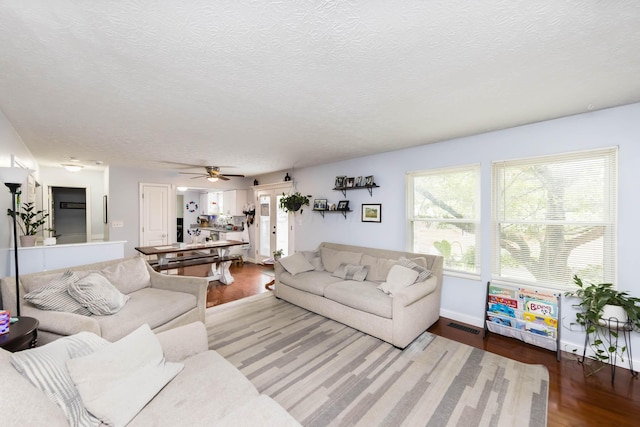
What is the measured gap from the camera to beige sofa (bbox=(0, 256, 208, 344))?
6.70 ft

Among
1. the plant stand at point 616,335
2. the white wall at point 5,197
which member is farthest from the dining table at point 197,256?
the plant stand at point 616,335

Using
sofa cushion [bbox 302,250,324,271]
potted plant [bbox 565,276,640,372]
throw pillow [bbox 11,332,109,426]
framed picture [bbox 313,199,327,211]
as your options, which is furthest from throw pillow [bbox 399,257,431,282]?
throw pillow [bbox 11,332,109,426]

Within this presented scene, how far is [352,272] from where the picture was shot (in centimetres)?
384

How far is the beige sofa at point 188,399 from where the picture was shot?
881 millimetres

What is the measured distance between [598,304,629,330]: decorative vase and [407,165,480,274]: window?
44.4 inches

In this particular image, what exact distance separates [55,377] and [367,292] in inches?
107

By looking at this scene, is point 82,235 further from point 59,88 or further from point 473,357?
point 473,357

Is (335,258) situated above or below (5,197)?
below

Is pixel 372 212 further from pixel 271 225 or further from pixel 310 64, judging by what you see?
pixel 271 225

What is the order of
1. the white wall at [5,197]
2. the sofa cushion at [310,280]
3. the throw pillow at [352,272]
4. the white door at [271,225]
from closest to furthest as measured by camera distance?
the white wall at [5,197]
the sofa cushion at [310,280]
the throw pillow at [352,272]
the white door at [271,225]

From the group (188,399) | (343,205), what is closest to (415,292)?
(343,205)

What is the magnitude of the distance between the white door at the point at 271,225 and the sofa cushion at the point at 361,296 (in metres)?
2.79

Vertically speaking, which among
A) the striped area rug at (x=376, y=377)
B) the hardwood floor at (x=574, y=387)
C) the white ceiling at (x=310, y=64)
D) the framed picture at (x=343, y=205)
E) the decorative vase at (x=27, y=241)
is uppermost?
the white ceiling at (x=310, y=64)

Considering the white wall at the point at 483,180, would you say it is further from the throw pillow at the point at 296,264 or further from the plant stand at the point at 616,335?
the throw pillow at the point at 296,264
